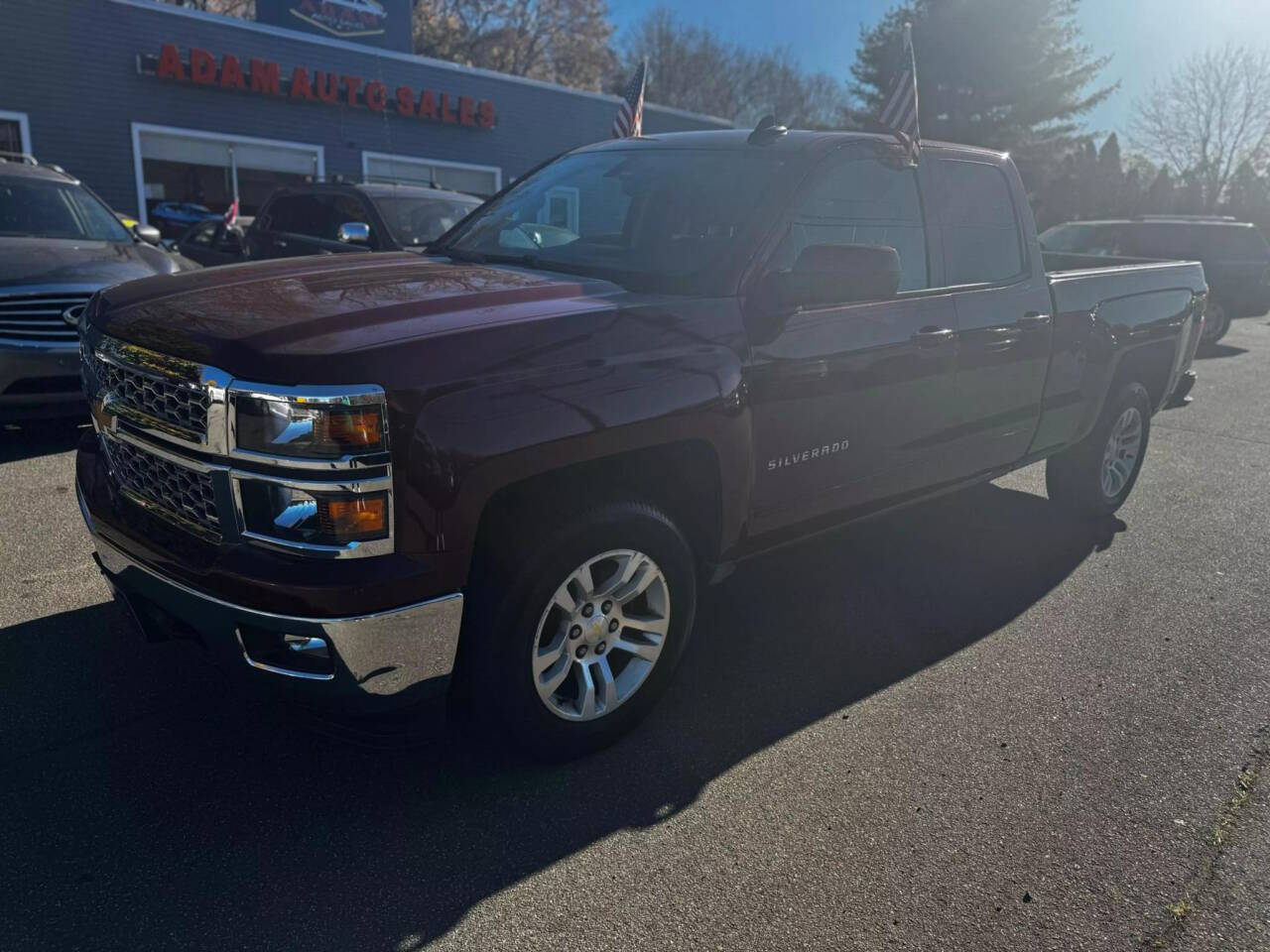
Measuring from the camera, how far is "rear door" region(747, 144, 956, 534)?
131 inches

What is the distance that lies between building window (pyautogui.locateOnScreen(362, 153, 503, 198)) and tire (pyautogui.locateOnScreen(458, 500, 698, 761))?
17.8 metres

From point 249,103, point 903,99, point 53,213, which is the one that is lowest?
point 53,213

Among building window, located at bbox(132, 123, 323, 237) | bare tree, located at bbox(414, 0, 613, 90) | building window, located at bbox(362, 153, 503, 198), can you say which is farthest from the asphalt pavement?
bare tree, located at bbox(414, 0, 613, 90)

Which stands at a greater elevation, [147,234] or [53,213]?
[53,213]

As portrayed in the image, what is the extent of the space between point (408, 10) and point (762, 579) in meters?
20.2

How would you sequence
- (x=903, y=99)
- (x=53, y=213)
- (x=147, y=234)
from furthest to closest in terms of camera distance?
(x=147, y=234), (x=53, y=213), (x=903, y=99)

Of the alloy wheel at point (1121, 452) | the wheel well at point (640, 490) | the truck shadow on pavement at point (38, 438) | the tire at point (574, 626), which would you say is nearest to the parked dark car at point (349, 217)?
the truck shadow on pavement at point (38, 438)

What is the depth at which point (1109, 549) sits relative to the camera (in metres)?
5.29

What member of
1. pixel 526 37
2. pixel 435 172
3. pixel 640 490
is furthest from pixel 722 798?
pixel 526 37

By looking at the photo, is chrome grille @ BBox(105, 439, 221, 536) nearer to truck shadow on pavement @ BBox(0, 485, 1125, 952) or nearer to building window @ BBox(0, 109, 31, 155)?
truck shadow on pavement @ BBox(0, 485, 1125, 952)

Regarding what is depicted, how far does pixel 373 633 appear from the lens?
7.94ft

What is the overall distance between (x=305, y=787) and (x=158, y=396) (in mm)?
1204

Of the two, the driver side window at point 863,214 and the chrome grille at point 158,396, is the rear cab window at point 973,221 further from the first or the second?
the chrome grille at point 158,396

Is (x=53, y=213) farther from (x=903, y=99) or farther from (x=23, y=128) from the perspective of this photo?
(x=23, y=128)
